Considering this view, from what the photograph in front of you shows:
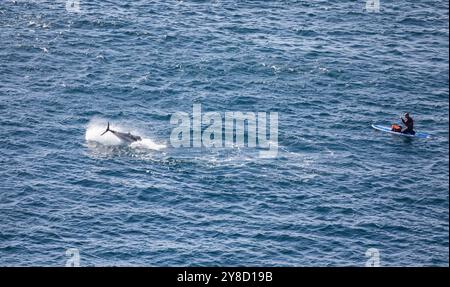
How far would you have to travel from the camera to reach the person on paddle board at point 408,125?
112m

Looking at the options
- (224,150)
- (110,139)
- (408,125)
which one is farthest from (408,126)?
(110,139)

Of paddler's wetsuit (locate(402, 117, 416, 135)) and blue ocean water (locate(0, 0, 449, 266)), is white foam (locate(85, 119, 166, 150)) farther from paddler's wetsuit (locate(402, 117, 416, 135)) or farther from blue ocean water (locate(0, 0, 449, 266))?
paddler's wetsuit (locate(402, 117, 416, 135))

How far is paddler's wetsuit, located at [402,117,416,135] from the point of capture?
11175 cm

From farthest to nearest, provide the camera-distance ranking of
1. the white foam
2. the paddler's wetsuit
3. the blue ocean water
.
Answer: the paddler's wetsuit
the white foam
the blue ocean water

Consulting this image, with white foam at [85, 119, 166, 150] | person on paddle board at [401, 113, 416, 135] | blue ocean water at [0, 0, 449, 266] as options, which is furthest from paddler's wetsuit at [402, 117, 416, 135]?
white foam at [85, 119, 166, 150]

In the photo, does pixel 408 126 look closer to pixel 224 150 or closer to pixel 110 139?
pixel 224 150

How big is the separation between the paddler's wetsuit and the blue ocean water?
1.38m

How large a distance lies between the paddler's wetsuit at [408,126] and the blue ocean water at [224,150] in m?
1.38

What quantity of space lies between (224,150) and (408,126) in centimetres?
2449

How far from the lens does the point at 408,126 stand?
11206 cm

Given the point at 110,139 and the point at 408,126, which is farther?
the point at 408,126

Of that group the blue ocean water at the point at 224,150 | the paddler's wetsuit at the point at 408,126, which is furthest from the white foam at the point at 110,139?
the paddler's wetsuit at the point at 408,126
